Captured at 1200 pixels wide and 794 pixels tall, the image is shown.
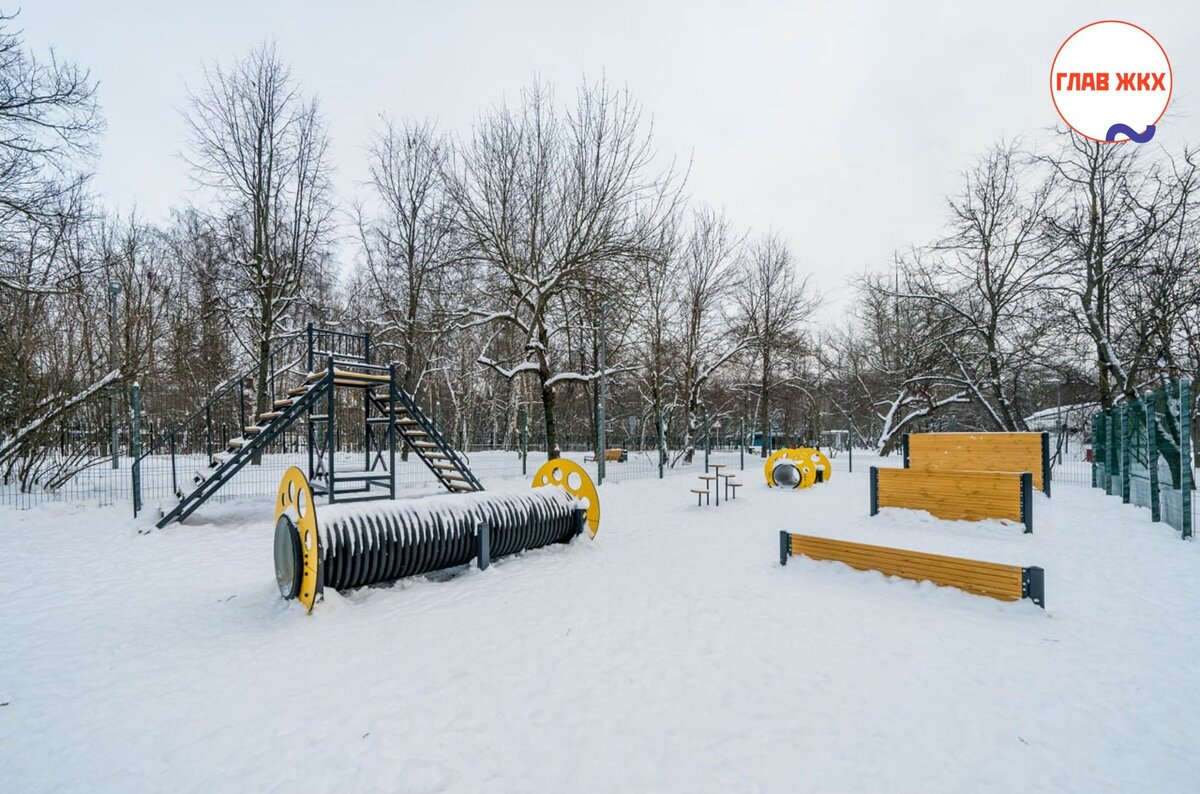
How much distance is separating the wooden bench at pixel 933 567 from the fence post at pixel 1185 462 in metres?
5.06

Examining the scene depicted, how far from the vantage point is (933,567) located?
5.48 meters

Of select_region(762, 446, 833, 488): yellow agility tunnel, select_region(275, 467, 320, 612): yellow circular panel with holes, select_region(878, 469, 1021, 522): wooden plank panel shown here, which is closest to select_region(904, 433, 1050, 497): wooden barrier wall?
select_region(762, 446, 833, 488): yellow agility tunnel

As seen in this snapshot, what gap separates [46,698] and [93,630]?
4.86 feet

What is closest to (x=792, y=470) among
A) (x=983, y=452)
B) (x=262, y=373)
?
(x=983, y=452)

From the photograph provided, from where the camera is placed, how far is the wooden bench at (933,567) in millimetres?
4949

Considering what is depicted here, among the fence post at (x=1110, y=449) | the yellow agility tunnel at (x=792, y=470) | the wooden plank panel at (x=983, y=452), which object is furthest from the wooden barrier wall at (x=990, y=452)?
the yellow agility tunnel at (x=792, y=470)

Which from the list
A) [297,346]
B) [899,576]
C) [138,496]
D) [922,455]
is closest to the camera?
[899,576]

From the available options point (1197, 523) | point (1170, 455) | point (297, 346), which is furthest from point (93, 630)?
point (297, 346)

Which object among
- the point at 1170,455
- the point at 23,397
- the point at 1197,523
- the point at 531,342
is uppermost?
the point at 531,342

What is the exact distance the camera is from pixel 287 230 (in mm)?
19844

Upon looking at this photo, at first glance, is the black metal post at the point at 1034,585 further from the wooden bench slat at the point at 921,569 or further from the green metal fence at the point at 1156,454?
the green metal fence at the point at 1156,454

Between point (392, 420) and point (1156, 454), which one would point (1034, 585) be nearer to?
point (1156, 454)

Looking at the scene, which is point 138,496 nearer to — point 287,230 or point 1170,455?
point 287,230

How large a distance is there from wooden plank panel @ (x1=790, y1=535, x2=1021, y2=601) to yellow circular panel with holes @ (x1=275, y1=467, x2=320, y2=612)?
5426mm
